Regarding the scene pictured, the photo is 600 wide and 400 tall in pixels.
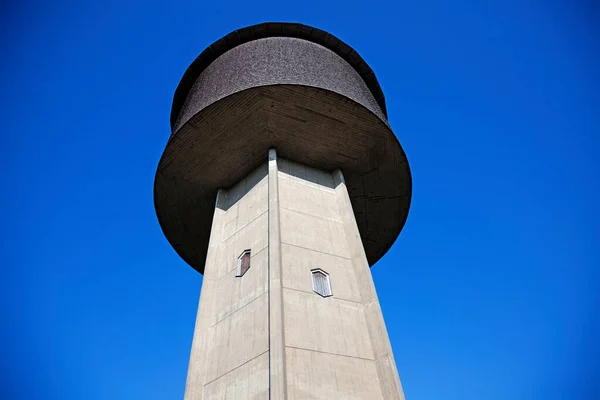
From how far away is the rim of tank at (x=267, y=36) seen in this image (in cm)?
1318

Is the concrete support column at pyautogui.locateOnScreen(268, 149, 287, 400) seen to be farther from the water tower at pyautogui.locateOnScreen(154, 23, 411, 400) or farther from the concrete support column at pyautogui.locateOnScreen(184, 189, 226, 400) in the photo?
the concrete support column at pyautogui.locateOnScreen(184, 189, 226, 400)

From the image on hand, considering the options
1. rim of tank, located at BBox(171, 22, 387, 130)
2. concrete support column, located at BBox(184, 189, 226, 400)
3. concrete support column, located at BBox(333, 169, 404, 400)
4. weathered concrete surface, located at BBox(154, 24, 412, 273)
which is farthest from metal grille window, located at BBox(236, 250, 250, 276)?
rim of tank, located at BBox(171, 22, 387, 130)

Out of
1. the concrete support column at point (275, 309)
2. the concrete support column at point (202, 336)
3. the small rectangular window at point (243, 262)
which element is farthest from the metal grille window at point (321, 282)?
the concrete support column at point (202, 336)

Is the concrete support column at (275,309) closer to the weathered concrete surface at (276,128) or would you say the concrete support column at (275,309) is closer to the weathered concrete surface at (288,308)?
the weathered concrete surface at (288,308)

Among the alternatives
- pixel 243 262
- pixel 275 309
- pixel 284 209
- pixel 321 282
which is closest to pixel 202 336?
pixel 243 262

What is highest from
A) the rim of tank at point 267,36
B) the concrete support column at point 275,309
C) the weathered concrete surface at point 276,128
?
the rim of tank at point 267,36

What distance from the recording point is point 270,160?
38.2 ft

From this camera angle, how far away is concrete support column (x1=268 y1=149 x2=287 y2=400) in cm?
716

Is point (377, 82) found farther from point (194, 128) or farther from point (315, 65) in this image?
point (194, 128)

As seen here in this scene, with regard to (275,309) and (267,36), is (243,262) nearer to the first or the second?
(275,309)

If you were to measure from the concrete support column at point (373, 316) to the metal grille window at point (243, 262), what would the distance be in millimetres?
2364

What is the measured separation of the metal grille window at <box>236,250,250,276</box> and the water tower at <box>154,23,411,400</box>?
0.03 meters

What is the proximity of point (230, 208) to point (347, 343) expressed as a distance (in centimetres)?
533

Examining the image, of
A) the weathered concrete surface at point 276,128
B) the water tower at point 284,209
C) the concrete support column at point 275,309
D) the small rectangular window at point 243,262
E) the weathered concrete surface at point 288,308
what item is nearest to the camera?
the concrete support column at point 275,309
